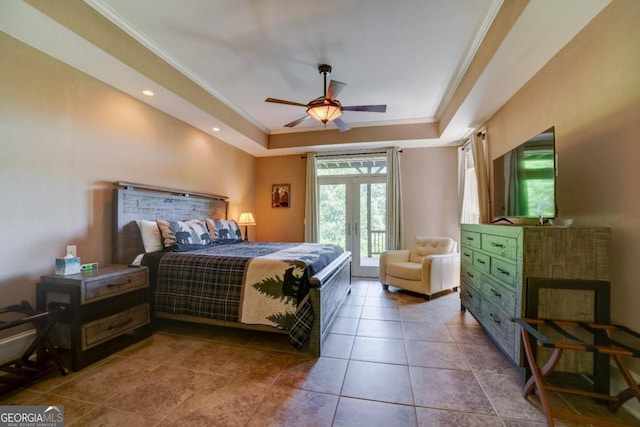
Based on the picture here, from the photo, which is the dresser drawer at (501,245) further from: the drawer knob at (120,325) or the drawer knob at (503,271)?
the drawer knob at (120,325)

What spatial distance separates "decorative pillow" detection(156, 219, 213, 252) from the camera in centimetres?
290

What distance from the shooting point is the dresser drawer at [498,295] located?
191 cm

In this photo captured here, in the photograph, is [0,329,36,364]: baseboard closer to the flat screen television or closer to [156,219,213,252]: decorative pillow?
[156,219,213,252]: decorative pillow

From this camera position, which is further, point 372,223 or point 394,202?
point 372,223

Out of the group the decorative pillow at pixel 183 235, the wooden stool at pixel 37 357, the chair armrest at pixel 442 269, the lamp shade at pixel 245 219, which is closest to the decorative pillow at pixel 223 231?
the decorative pillow at pixel 183 235

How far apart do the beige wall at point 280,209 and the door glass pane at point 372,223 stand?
1.28 m

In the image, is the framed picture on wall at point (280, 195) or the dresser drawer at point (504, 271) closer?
the dresser drawer at point (504, 271)

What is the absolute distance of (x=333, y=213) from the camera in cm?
536

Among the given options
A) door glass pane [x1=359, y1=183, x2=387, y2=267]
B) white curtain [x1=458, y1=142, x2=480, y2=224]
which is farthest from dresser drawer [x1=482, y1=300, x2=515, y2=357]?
door glass pane [x1=359, y1=183, x2=387, y2=267]

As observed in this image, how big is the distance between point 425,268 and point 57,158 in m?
4.24

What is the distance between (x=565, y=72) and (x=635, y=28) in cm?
60

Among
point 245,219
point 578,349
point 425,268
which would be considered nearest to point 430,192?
point 425,268

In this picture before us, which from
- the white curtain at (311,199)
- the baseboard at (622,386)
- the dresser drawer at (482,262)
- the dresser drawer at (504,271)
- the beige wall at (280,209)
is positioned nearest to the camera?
the baseboard at (622,386)

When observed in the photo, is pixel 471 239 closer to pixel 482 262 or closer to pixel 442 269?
pixel 482 262
